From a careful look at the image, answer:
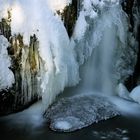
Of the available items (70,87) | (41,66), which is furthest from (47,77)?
(70,87)

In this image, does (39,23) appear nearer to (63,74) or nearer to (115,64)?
(63,74)

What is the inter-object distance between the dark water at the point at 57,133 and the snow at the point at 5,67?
23.3 inches

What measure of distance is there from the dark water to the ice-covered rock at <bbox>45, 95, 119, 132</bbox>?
0.11 metres

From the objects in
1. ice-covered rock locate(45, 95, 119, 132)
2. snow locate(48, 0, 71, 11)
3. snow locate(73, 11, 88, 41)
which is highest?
snow locate(48, 0, 71, 11)

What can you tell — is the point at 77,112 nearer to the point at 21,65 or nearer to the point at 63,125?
the point at 63,125

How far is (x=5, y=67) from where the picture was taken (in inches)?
324

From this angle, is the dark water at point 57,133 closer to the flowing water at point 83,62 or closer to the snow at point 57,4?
the flowing water at point 83,62

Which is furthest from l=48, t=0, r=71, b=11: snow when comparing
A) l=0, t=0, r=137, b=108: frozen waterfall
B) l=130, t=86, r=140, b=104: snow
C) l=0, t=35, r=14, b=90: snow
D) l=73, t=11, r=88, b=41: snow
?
l=130, t=86, r=140, b=104: snow

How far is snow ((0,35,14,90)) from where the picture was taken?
8.17 meters

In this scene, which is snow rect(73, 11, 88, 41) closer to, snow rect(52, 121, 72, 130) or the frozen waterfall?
the frozen waterfall

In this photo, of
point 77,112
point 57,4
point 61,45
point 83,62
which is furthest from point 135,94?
point 57,4

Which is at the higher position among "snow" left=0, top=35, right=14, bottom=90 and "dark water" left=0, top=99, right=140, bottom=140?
"snow" left=0, top=35, right=14, bottom=90

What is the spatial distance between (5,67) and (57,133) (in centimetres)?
148

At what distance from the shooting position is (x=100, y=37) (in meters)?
8.97
